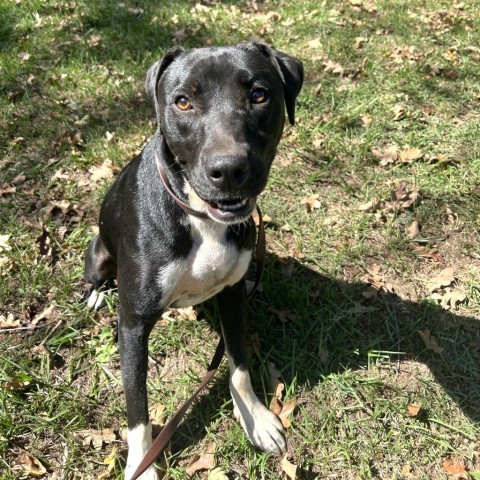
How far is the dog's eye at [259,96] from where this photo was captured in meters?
2.39

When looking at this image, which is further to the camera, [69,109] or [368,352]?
[69,109]

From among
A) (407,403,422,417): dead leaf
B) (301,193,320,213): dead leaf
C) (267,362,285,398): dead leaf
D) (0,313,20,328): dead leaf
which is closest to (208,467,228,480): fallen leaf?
(267,362,285,398): dead leaf

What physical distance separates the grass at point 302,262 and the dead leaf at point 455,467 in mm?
15

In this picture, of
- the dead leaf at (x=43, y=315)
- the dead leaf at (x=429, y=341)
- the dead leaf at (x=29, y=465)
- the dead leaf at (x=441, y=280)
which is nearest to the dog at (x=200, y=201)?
the dead leaf at (x=29, y=465)

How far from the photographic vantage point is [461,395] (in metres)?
3.10

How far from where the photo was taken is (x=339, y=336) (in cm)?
340

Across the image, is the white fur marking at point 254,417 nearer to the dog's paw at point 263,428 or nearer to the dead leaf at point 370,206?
the dog's paw at point 263,428

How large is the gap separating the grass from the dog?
39 centimetres

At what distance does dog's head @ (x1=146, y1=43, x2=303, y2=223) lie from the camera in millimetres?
2182

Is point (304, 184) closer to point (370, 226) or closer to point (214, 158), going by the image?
point (370, 226)

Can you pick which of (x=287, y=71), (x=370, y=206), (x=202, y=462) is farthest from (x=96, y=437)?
Result: (x=370, y=206)

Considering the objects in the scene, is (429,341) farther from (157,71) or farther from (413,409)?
(157,71)

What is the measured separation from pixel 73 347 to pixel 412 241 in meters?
2.79

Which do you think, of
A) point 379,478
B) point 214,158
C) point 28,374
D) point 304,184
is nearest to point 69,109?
point 304,184
